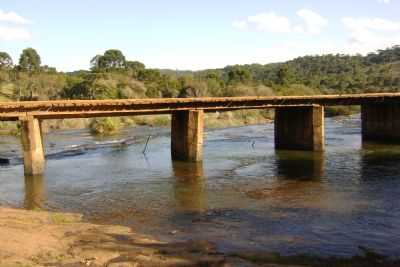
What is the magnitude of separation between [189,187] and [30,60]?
110 metres

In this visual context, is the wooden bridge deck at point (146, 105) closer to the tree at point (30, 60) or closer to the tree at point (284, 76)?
the tree at point (284, 76)

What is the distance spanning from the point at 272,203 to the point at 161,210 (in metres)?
4.49

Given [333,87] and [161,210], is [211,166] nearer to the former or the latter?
[161,210]

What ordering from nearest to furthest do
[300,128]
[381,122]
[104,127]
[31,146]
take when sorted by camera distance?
1. [31,146]
2. [300,128]
3. [381,122]
4. [104,127]

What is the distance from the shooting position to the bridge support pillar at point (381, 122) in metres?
45.0

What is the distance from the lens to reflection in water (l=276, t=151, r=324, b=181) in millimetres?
28453

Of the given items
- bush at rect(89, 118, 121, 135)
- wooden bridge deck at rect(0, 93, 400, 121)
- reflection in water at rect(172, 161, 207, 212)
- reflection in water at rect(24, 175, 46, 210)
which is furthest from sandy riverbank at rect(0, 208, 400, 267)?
bush at rect(89, 118, 121, 135)

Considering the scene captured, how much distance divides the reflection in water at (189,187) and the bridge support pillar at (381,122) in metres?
20.3

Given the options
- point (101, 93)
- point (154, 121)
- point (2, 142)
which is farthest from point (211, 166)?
point (101, 93)

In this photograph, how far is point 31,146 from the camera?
27562 millimetres

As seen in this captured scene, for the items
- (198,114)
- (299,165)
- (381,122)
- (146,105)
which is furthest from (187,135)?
(381,122)

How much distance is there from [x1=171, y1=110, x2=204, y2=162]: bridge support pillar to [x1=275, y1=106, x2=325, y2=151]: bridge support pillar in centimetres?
896

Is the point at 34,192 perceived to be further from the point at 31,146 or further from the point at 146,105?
the point at 146,105

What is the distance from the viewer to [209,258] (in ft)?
44.9
